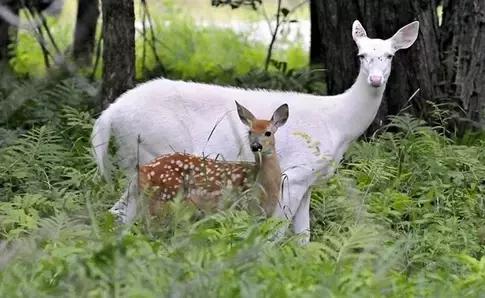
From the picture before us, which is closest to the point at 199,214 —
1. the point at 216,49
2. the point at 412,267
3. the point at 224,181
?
the point at 224,181

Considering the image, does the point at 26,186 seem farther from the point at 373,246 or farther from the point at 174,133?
the point at 373,246

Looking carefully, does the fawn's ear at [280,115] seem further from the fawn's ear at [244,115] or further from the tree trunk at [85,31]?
the tree trunk at [85,31]

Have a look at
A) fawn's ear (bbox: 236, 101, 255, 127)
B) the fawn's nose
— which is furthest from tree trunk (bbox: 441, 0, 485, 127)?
the fawn's nose

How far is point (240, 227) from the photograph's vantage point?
22.8ft

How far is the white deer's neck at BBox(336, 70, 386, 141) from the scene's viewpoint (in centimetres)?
911

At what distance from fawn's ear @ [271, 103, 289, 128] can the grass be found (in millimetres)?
587

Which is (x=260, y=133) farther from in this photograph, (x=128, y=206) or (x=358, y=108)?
(x=358, y=108)

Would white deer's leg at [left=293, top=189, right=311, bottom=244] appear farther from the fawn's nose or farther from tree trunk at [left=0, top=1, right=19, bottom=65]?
tree trunk at [left=0, top=1, right=19, bottom=65]

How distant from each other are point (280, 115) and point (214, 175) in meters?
0.71

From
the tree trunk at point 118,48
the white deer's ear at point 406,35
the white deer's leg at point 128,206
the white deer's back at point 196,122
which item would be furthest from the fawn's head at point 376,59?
the tree trunk at point 118,48

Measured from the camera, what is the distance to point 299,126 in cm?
898

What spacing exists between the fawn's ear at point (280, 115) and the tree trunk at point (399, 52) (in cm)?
268

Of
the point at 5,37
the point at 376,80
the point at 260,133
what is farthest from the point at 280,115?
the point at 5,37

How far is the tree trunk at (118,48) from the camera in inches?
417
